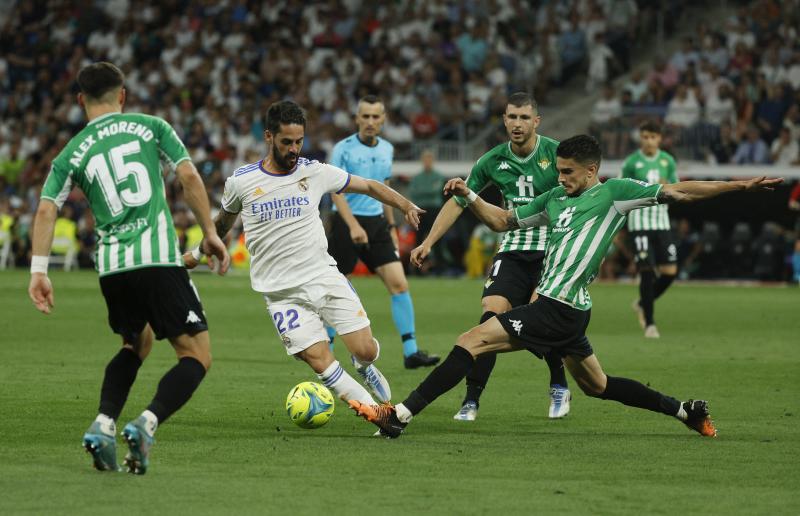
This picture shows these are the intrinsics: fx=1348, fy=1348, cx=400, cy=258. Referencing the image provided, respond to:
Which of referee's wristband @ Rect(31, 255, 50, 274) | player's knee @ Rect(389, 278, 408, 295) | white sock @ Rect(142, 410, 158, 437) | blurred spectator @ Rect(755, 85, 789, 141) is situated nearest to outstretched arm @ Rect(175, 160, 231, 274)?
referee's wristband @ Rect(31, 255, 50, 274)

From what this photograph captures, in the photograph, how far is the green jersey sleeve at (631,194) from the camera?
812 cm

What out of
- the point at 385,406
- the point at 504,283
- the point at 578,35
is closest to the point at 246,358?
the point at 504,283

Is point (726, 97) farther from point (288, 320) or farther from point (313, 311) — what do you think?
point (288, 320)

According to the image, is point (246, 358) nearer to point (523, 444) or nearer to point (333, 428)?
point (333, 428)

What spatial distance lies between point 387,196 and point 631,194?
1490 millimetres

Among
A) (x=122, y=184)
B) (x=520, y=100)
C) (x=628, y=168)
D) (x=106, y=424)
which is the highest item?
(x=520, y=100)

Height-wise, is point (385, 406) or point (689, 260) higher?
point (385, 406)

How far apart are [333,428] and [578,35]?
22865 millimetres

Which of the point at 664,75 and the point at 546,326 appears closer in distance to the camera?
the point at 546,326

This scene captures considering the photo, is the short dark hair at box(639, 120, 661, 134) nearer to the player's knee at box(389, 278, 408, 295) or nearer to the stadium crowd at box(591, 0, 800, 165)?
the player's knee at box(389, 278, 408, 295)

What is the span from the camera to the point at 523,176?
381 inches

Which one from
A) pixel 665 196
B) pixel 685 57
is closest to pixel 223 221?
pixel 665 196

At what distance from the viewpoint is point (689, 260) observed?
85.1 feet

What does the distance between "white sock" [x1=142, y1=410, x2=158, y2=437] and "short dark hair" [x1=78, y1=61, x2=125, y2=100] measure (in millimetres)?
1694
